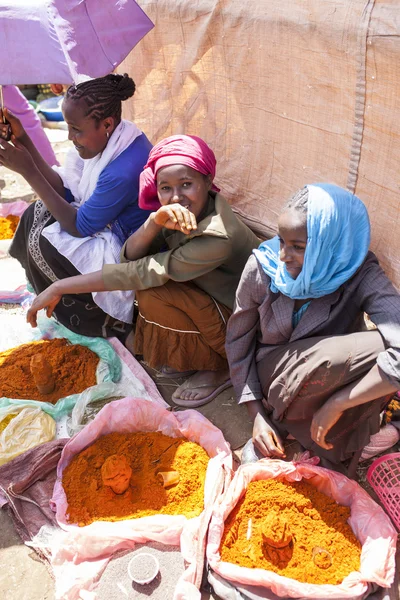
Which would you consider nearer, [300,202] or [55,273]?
[300,202]

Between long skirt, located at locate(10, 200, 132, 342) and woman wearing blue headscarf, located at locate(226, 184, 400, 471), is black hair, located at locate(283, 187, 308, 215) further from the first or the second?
long skirt, located at locate(10, 200, 132, 342)

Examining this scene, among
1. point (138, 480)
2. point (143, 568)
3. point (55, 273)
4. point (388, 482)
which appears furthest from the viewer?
point (55, 273)

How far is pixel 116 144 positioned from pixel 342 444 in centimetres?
189

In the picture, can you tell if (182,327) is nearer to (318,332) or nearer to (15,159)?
(318,332)

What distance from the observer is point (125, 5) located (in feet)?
8.86

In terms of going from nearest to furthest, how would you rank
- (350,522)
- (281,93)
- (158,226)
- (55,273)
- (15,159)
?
(350,522)
(158,226)
(281,93)
(15,159)
(55,273)

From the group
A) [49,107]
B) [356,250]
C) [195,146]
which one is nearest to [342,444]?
[356,250]

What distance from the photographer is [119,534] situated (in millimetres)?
2049

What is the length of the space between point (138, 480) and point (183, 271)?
93 cm

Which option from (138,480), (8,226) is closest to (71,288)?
(138,480)

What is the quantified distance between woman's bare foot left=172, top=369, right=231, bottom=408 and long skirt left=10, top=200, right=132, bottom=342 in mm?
566

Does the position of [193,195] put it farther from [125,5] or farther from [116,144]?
[125,5]

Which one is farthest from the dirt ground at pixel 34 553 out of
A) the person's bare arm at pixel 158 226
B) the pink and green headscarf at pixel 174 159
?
the pink and green headscarf at pixel 174 159

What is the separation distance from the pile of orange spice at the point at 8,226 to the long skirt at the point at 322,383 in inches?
107
